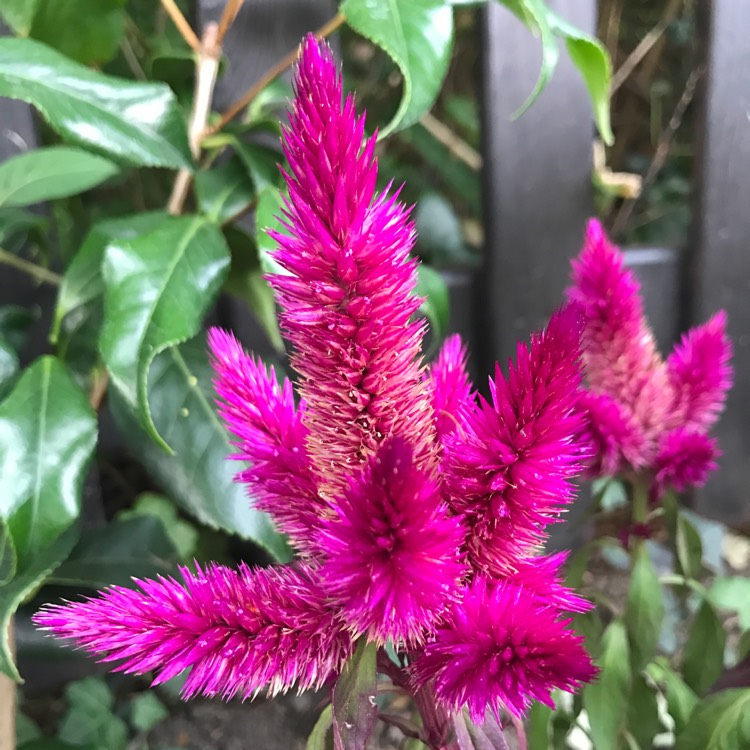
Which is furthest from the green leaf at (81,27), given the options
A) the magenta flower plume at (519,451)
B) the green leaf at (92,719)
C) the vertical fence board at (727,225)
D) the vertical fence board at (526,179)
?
the vertical fence board at (727,225)

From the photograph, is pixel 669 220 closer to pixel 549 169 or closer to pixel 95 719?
pixel 549 169

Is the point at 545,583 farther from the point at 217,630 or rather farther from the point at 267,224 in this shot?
the point at 267,224

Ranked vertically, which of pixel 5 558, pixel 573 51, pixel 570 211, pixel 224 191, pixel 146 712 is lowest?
pixel 146 712

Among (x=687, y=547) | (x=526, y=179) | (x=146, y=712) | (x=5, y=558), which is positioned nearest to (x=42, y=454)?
(x=5, y=558)

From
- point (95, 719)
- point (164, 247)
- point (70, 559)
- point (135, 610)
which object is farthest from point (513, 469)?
point (95, 719)

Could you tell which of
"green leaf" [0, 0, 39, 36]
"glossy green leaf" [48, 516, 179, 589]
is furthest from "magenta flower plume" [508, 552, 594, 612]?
"green leaf" [0, 0, 39, 36]

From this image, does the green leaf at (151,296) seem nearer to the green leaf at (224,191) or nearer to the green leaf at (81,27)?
the green leaf at (224,191)
